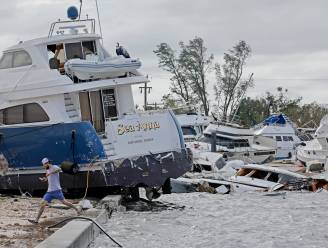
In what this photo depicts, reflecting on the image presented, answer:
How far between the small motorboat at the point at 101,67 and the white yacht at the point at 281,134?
30.1 metres

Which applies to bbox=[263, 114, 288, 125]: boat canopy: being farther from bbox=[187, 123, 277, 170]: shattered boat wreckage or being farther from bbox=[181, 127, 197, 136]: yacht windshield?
bbox=[181, 127, 197, 136]: yacht windshield

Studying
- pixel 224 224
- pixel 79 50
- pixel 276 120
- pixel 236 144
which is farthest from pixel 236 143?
pixel 224 224

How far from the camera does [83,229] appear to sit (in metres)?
11.3

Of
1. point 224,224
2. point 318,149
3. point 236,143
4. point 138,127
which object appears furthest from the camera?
point 236,143

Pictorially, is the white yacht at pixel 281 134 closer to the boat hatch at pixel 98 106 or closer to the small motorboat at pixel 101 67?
the boat hatch at pixel 98 106

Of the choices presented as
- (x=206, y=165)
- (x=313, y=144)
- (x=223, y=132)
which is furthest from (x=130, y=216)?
(x=223, y=132)

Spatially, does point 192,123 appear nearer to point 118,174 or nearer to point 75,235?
point 118,174

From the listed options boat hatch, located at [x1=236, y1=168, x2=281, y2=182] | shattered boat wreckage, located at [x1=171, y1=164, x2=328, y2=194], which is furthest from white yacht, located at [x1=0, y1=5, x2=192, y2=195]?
boat hatch, located at [x1=236, y1=168, x2=281, y2=182]

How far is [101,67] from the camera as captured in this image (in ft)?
61.9

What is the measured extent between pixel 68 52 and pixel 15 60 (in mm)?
1569

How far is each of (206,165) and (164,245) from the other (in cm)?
2155

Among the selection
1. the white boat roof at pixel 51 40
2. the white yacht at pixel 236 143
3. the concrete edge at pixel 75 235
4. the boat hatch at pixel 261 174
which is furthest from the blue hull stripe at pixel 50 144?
the white yacht at pixel 236 143

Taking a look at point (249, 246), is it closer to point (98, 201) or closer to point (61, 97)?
point (98, 201)

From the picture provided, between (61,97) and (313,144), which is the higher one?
(61,97)
